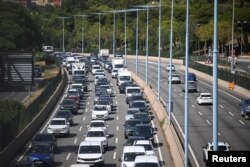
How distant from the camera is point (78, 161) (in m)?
38.2

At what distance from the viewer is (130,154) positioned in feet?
120

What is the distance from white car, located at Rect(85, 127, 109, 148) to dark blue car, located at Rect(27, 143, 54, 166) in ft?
15.8

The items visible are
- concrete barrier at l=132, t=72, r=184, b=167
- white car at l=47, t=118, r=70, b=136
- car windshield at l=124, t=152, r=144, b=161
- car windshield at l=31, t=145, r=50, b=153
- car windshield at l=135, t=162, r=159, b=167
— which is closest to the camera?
car windshield at l=135, t=162, r=159, b=167

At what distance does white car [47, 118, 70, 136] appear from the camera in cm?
5097

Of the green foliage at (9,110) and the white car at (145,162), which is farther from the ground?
the green foliage at (9,110)

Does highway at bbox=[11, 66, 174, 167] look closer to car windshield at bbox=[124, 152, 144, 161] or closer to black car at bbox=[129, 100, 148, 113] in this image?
black car at bbox=[129, 100, 148, 113]

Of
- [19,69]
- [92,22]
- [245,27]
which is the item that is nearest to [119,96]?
[19,69]

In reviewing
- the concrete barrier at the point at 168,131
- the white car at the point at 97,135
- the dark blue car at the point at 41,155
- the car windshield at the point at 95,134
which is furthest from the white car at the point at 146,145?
the car windshield at the point at 95,134

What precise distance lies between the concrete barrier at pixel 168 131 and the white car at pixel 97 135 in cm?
395

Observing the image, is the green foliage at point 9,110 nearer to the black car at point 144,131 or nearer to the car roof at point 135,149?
the black car at point 144,131

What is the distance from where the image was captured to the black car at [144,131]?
152 ft

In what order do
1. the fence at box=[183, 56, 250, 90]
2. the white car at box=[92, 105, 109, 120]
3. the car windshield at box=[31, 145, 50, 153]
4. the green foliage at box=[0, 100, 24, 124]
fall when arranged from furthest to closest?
the fence at box=[183, 56, 250, 90]
the white car at box=[92, 105, 109, 120]
the green foliage at box=[0, 100, 24, 124]
the car windshield at box=[31, 145, 50, 153]

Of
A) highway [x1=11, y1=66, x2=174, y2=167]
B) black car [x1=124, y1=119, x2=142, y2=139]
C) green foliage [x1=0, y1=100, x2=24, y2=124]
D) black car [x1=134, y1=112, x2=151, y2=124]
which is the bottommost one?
highway [x1=11, y1=66, x2=174, y2=167]

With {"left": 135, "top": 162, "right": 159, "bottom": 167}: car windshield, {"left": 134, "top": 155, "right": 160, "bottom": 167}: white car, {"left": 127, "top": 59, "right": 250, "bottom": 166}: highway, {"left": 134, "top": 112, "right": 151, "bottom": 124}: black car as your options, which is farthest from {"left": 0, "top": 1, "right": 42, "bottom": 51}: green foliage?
{"left": 135, "top": 162, "right": 159, "bottom": 167}: car windshield
